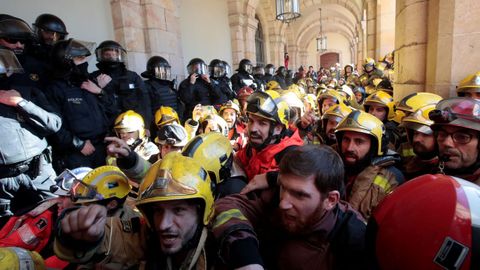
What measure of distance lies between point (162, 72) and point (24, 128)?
2.61 metres

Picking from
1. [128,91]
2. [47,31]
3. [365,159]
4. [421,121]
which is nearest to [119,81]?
[128,91]

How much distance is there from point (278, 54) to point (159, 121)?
12.4 meters

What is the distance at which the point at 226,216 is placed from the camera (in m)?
1.42

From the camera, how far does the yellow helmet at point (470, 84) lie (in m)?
2.96

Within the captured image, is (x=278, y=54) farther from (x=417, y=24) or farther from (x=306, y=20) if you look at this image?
(x=417, y=24)

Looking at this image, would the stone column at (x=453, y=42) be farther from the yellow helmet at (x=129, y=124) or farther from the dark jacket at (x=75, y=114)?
the dark jacket at (x=75, y=114)

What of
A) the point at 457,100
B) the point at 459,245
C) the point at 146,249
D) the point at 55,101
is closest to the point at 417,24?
the point at 457,100

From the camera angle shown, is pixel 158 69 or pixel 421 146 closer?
pixel 421 146

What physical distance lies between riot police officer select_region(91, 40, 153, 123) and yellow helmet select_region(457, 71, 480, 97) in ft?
13.4

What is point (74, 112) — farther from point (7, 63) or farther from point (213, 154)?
point (213, 154)

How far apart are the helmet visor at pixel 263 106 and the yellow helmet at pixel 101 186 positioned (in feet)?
3.94

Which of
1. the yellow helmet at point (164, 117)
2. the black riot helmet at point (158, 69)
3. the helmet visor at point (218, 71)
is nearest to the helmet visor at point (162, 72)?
the black riot helmet at point (158, 69)

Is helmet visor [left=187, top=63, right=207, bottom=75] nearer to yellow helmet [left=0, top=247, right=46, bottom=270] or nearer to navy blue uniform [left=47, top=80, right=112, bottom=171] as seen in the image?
navy blue uniform [left=47, top=80, right=112, bottom=171]

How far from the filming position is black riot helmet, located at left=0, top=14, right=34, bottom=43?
2859mm
